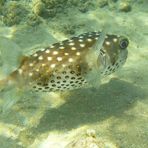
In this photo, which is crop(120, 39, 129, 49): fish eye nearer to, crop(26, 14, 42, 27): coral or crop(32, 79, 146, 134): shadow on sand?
crop(32, 79, 146, 134): shadow on sand

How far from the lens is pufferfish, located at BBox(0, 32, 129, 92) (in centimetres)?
486

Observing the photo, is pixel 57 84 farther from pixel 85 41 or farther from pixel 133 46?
pixel 133 46

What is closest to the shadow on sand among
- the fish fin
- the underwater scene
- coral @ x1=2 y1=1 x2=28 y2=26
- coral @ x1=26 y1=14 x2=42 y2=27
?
the underwater scene

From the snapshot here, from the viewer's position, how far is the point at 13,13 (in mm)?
7918

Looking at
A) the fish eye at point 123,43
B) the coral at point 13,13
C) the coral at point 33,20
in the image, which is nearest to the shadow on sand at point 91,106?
the fish eye at point 123,43

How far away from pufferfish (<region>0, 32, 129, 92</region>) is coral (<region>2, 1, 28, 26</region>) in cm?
→ 311

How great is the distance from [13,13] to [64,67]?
360 cm

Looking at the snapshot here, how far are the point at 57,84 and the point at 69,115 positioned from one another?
603 mm

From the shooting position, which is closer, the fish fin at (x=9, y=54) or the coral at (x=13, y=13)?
the fish fin at (x=9, y=54)

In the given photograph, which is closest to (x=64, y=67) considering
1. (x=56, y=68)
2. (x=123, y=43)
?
(x=56, y=68)

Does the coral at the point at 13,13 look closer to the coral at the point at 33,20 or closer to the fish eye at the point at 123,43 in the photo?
the coral at the point at 33,20

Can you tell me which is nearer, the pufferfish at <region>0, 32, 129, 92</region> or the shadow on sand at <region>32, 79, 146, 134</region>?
the pufferfish at <region>0, 32, 129, 92</region>

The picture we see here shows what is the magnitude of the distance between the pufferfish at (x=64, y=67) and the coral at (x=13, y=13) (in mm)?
3111

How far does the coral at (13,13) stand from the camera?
7.85m
